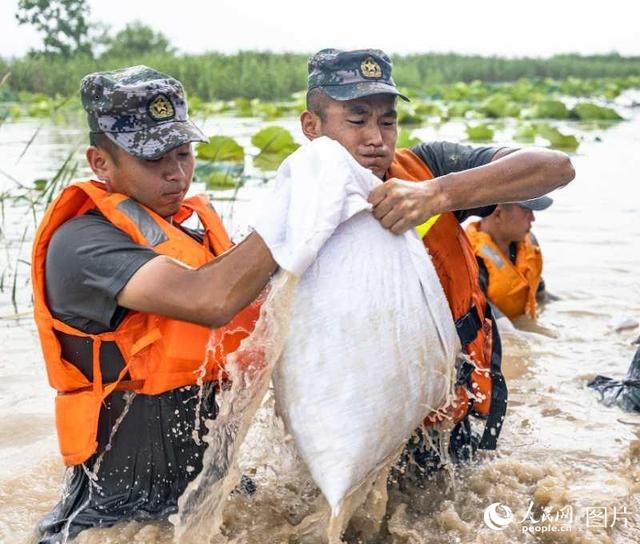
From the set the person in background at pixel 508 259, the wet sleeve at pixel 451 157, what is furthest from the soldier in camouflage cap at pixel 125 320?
the person in background at pixel 508 259

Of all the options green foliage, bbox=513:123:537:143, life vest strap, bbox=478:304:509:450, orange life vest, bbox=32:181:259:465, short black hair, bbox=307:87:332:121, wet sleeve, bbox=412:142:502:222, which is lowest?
green foliage, bbox=513:123:537:143

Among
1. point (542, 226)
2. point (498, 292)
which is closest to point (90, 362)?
point (498, 292)

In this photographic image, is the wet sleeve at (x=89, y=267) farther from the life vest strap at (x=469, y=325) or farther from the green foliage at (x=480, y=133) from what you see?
the green foliage at (x=480, y=133)

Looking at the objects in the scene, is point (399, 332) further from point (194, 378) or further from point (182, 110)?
point (182, 110)

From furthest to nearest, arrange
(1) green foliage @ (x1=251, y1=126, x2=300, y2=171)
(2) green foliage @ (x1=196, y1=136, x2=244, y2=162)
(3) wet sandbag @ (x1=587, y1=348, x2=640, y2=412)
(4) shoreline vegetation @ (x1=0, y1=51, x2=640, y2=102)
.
Result: 1. (4) shoreline vegetation @ (x1=0, y1=51, x2=640, y2=102)
2. (1) green foliage @ (x1=251, y1=126, x2=300, y2=171)
3. (2) green foliage @ (x1=196, y1=136, x2=244, y2=162)
4. (3) wet sandbag @ (x1=587, y1=348, x2=640, y2=412)

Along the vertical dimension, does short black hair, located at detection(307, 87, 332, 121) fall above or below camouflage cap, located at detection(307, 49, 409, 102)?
below

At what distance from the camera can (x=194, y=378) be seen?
2.38 meters

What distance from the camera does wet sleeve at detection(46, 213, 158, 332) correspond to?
2178 mm

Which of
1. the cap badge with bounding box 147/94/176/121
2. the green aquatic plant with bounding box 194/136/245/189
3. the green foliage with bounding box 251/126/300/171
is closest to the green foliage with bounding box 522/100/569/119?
the green foliage with bounding box 251/126/300/171

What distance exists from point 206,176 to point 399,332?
22.1 ft

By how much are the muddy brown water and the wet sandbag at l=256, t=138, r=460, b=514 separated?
0.31 meters

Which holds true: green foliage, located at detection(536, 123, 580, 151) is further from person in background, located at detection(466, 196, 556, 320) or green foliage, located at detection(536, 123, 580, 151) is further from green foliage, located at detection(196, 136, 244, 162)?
person in background, located at detection(466, 196, 556, 320)

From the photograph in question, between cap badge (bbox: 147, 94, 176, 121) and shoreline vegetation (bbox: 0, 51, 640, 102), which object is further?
shoreline vegetation (bbox: 0, 51, 640, 102)

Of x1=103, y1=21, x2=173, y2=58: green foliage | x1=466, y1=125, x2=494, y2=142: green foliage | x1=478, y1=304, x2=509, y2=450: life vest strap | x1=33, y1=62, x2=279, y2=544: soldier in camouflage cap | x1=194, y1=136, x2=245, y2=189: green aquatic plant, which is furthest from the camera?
x1=103, y1=21, x2=173, y2=58: green foliage
